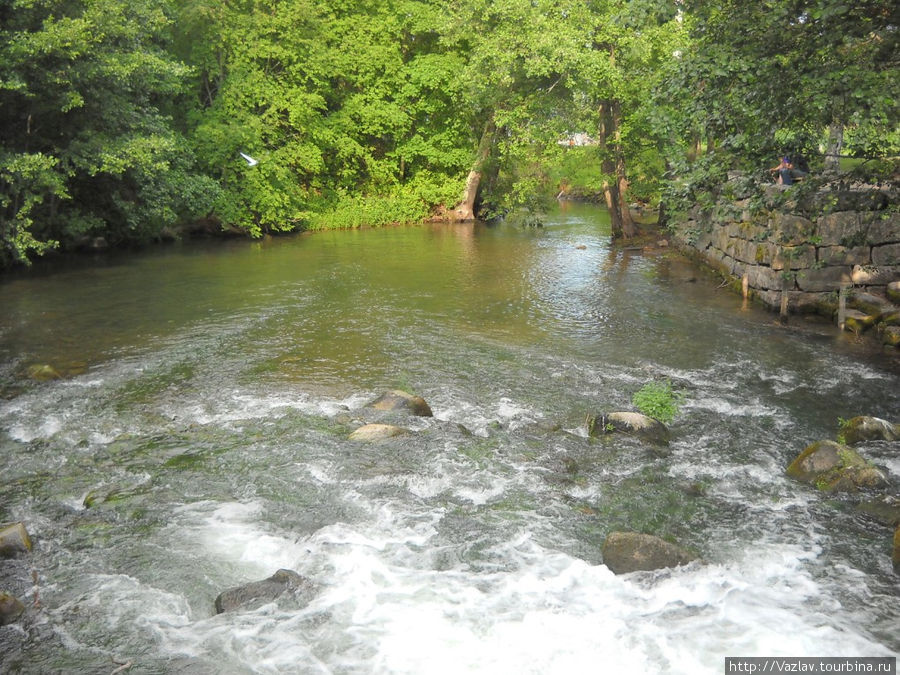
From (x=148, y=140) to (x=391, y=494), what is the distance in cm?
1633

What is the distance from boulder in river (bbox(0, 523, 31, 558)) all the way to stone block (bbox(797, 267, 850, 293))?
1340 centimetres

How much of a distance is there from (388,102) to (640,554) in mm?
32935

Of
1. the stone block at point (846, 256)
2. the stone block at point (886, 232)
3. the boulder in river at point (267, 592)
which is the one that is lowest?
the boulder in river at point (267, 592)

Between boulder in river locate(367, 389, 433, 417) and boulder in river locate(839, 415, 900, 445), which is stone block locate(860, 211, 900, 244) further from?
boulder in river locate(367, 389, 433, 417)

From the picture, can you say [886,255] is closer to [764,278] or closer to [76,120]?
[764,278]

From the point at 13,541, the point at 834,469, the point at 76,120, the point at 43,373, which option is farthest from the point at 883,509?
the point at 76,120

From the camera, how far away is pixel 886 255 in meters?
13.7

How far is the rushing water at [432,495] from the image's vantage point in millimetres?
5168

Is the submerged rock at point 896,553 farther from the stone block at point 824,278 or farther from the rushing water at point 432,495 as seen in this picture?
the stone block at point 824,278

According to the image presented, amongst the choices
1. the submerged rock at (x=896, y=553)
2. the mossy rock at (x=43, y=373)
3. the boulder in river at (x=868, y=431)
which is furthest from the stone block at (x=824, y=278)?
the mossy rock at (x=43, y=373)

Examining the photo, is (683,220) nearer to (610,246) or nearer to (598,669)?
(610,246)

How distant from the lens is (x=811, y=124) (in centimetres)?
909

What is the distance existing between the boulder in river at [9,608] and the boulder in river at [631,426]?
19.6ft

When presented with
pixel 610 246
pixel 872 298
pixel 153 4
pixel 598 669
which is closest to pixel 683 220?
pixel 610 246
